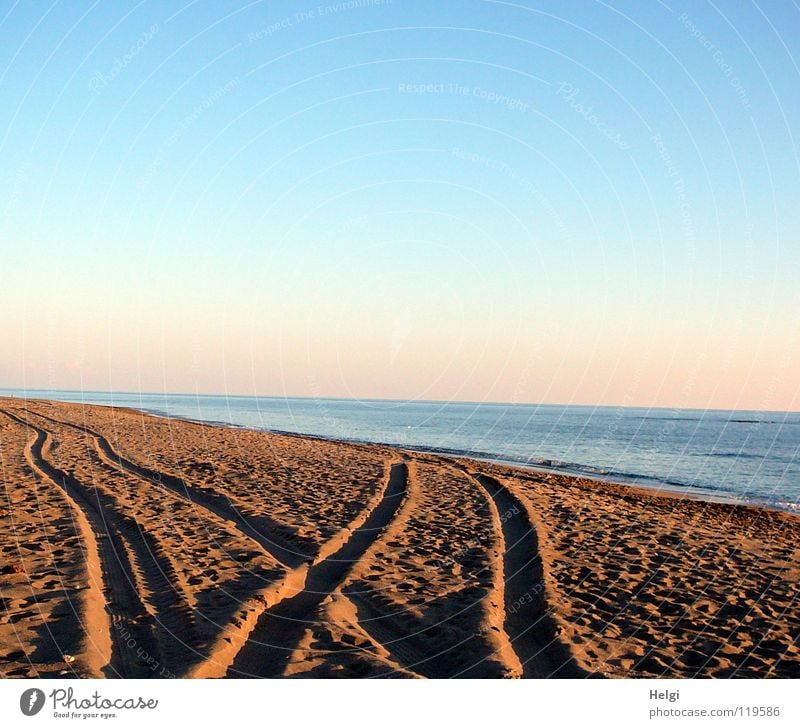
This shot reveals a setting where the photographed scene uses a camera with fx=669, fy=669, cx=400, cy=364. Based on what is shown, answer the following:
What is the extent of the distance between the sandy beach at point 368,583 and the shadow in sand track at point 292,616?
0.04 metres

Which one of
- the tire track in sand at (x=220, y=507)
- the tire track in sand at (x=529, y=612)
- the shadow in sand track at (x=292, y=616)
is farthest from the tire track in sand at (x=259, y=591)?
the tire track in sand at (x=529, y=612)

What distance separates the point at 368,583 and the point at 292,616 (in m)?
1.94

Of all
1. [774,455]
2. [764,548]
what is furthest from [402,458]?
[774,455]

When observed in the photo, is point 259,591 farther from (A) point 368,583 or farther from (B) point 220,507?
(B) point 220,507

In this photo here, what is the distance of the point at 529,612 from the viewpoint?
990 cm

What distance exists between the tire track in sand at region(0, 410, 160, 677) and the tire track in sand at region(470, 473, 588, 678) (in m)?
4.42

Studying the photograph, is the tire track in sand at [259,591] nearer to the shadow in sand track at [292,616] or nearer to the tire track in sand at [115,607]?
the shadow in sand track at [292,616]

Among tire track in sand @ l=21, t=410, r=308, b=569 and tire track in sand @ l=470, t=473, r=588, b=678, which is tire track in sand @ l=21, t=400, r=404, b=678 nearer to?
tire track in sand @ l=21, t=410, r=308, b=569

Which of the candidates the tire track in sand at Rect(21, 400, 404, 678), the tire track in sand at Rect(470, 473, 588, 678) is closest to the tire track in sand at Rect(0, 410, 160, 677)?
the tire track in sand at Rect(21, 400, 404, 678)

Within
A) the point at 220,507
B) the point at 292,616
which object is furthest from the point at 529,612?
the point at 220,507

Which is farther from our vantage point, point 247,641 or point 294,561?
point 294,561
